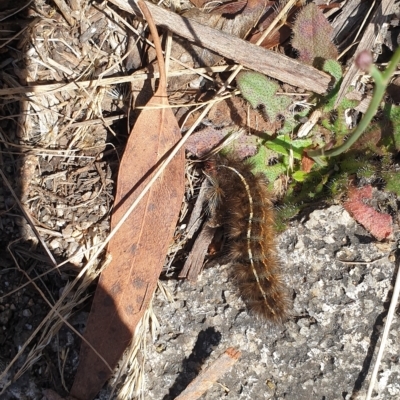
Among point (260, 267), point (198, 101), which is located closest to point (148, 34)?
point (198, 101)

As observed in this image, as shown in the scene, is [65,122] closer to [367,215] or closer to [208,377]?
[208,377]

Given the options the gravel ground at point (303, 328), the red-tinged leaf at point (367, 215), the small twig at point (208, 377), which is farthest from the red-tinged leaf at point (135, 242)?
the red-tinged leaf at point (367, 215)

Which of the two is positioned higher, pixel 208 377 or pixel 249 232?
pixel 249 232

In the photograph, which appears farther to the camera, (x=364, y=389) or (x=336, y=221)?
(x=336, y=221)

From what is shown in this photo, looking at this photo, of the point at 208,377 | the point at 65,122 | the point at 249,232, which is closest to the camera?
the point at 208,377

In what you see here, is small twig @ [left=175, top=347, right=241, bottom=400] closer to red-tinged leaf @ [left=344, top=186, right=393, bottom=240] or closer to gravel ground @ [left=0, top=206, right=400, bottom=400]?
gravel ground @ [left=0, top=206, right=400, bottom=400]

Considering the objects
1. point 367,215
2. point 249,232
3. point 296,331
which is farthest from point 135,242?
point 367,215

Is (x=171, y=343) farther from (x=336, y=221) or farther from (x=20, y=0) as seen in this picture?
(x=20, y=0)
